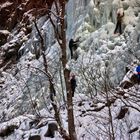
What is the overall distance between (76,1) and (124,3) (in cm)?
599

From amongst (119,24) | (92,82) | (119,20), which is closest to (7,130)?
(92,82)

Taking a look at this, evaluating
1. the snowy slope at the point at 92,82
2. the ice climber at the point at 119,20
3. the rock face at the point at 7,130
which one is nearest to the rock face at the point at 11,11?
the snowy slope at the point at 92,82

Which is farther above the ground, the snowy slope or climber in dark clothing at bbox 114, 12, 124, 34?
climber in dark clothing at bbox 114, 12, 124, 34

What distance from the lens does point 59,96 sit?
22000 mm

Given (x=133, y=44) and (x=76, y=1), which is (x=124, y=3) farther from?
(x=76, y=1)

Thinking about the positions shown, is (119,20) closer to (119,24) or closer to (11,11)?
(119,24)

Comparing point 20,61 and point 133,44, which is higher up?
point 133,44

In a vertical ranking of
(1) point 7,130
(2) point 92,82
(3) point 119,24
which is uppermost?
(3) point 119,24

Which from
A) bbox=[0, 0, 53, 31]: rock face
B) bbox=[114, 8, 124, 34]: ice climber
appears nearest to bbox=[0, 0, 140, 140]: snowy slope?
bbox=[114, 8, 124, 34]: ice climber

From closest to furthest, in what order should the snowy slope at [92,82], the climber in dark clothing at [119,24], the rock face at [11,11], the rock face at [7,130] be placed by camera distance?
the snowy slope at [92,82] < the rock face at [7,130] < the climber in dark clothing at [119,24] < the rock face at [11,11]

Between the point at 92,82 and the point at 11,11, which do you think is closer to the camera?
the point at 92,82

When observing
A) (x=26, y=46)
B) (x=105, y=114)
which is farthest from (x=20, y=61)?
(x=105, y=114)

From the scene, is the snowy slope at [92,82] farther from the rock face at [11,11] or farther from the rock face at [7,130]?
the rock face at [11,11]

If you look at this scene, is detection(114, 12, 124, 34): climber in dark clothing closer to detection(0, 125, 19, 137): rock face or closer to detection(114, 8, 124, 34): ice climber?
detection(114, 8, 124, 34): ice climber
